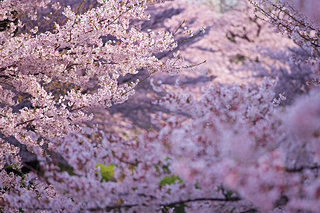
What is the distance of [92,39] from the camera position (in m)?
5.31

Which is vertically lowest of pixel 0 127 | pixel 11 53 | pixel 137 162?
pixel 0 127

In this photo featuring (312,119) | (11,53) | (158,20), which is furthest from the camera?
(158,20)

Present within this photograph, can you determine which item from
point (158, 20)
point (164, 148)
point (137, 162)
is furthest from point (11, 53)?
point (158, 20)

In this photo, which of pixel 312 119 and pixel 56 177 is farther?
pixel 56 177

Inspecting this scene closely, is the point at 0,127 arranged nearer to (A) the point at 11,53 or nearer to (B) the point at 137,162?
(A) the point at 11,53

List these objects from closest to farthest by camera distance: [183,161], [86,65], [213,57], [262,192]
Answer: [262,192], [183,161], [86,65], [213,57]

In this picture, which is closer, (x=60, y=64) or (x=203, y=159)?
(x=203, y=159)

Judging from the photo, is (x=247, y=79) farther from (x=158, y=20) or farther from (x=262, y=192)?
(x=262, y=192)

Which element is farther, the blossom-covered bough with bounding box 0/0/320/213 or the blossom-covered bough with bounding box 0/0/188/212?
the blossom-covered bough with bounding box 0/0/188/212

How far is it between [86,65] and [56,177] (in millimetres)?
3151

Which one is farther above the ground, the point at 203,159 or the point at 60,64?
the point at 60,64

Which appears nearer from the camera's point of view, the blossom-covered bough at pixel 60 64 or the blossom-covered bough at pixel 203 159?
the blossom-covered bough at pixel 203 159

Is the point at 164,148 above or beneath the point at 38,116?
above

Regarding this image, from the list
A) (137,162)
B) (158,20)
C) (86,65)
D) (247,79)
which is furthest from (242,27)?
(137,162)
